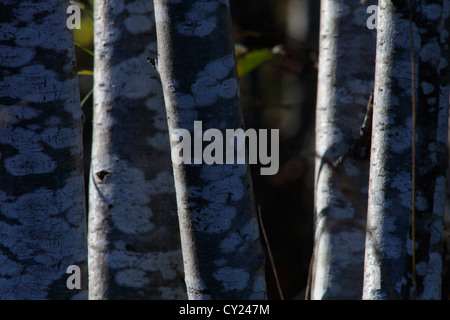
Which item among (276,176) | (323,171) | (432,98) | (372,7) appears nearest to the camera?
(432,98)

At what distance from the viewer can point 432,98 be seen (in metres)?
1.06

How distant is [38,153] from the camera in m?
1.13

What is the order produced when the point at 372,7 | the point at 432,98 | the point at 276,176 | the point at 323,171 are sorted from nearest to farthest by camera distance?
the point at 432,98, the point at 372,7, the point at 323,171, the point at 276,176

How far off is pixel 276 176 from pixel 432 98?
3.60 meters

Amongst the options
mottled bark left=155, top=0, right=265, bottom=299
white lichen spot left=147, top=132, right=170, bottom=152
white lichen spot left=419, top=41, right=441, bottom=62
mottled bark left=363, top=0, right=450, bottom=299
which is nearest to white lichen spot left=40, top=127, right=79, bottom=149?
mottled bark left=155, top=0, right=265, bottom=299

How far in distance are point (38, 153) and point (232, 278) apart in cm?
57

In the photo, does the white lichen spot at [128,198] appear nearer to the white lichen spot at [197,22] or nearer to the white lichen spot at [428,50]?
the white lichen spot at [197,22]

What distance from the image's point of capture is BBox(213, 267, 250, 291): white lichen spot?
1172 mm

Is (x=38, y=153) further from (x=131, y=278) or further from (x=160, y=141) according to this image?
(x=131, y=278)

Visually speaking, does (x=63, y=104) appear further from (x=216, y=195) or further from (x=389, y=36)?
(x=389, y=36)

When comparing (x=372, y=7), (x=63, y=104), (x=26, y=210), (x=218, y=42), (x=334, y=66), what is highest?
(x=372, y=7)

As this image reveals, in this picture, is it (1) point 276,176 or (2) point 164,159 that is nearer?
(2) point 164,159

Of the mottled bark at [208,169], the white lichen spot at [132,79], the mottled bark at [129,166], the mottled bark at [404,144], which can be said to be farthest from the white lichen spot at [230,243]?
the white lichen spot at [132,79]

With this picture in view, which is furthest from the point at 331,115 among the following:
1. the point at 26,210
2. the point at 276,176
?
the point at 276,176
